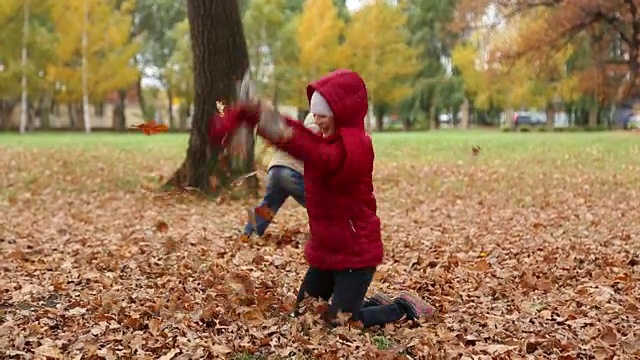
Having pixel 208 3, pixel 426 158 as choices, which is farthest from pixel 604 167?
pixel 208 3

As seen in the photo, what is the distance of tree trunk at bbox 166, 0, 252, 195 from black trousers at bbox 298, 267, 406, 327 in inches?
285

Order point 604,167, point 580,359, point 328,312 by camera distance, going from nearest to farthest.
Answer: point 580,359, point 328,312, point 604,167

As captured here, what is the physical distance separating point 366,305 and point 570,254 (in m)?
3.01

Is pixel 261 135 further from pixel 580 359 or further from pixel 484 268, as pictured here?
pixel 484 268

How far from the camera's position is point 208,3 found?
1221 centimetres

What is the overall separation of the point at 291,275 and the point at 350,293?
1895 millimetres

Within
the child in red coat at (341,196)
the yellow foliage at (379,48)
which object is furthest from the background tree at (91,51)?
the child in red coat at (341,196)

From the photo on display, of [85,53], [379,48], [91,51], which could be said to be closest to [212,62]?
[379,48]

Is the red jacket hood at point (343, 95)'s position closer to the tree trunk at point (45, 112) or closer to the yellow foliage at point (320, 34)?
the yellow foliage at point (320, 34)

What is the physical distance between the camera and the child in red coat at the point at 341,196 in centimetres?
441

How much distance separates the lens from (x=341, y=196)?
463cm

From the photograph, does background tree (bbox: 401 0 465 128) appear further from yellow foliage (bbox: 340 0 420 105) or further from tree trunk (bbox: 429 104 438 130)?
yellow foliage (bbox: 340 0 420 105)

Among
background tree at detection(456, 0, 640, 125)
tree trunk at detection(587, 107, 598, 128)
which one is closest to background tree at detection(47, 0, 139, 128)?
background tree at detection(456, 0, 640, 125)

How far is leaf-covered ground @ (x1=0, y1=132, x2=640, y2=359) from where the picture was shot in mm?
4625
